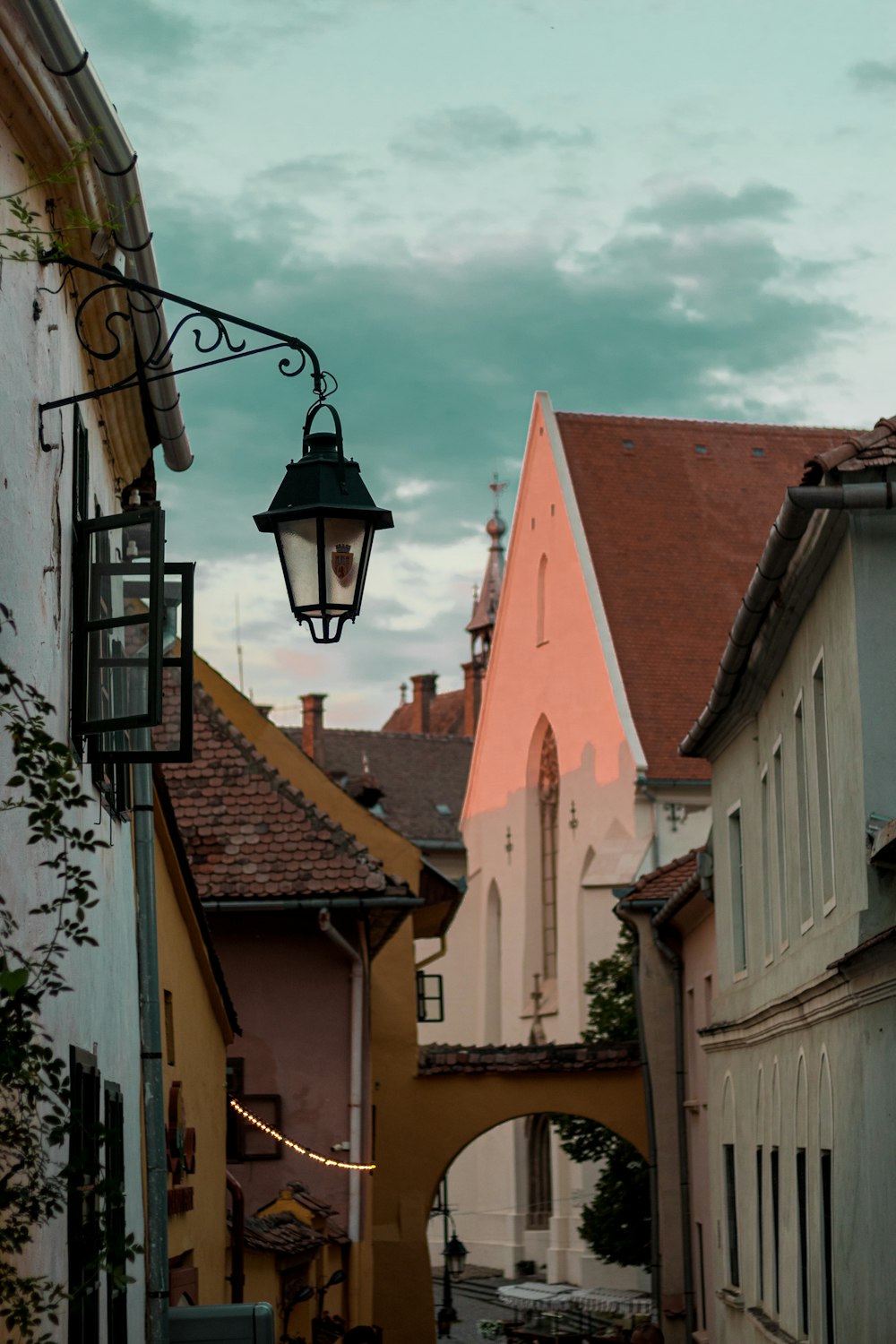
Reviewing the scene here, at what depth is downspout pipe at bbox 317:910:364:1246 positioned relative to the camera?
754 inches

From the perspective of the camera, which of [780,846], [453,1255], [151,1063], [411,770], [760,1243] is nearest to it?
[151,1063]

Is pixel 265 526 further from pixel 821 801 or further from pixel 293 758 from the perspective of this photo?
pixel 293 758

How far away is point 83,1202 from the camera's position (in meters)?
6.78

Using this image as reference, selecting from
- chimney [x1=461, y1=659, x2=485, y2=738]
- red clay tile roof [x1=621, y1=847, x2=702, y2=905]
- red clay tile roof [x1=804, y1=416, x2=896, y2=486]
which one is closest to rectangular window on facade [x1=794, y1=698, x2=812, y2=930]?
red clay tile roof [x1=804, y1=416, x2=896, y2=486]

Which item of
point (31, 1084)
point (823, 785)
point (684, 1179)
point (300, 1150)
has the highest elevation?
point (823, 785)

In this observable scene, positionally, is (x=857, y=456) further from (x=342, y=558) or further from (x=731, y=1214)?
(x=731, y=1214)

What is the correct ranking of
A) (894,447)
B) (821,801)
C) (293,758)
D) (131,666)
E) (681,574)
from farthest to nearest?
(681,574), (293,758), (821,801), (894,447), (131,666)

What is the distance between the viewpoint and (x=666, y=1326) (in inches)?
926

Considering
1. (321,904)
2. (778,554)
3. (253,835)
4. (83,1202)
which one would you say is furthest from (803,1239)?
(83,1202)

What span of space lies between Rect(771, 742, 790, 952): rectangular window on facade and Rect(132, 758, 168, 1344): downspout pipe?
19.0 ft

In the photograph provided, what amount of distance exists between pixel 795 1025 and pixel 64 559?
26.0ft

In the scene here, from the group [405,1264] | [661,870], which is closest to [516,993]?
[661,870]

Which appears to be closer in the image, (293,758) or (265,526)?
(265,526)

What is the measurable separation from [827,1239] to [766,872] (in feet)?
12.8
